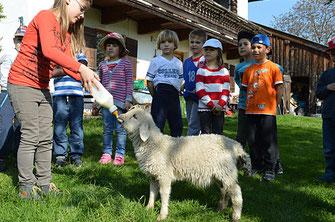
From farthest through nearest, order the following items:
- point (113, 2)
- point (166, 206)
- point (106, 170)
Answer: point (113, 2), point (106, 170), point (166, 206)

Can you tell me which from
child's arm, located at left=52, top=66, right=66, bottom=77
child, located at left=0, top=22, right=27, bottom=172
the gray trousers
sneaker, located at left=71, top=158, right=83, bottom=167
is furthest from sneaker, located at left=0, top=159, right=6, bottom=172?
child's arm, located at left=52, top=66, right=66, bottom=77

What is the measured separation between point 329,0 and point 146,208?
3.76 metres

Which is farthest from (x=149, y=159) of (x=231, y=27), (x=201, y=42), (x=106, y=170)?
(x=231, y=27)

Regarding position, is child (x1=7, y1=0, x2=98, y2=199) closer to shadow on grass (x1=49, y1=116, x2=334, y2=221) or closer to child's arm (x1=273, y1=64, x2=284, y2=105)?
shadow on grass (x1=49, y1=116, x2=334, y2=221)

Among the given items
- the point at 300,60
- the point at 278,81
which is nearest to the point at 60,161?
the point at 278,81

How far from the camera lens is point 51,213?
3246 millimetres

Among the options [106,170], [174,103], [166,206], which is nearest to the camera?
[166,206]

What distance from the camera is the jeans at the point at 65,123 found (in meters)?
5.14

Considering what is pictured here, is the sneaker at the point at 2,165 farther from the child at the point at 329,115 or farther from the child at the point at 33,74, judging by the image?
the child at the point at 329,115

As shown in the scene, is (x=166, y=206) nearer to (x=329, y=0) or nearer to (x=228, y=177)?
(x=228, y=177)

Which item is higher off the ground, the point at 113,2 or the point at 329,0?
the point at 113,2

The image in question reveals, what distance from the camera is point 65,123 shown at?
5223 millimetres

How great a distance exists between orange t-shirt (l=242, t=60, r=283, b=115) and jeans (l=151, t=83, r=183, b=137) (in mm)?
997

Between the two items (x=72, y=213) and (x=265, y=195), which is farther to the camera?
(x=265, y=195)
